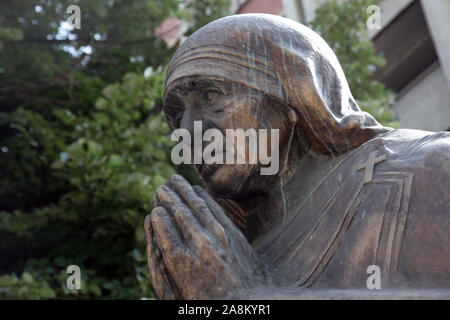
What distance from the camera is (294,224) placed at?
270cm

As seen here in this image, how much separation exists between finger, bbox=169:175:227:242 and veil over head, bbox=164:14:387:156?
0.49 meters

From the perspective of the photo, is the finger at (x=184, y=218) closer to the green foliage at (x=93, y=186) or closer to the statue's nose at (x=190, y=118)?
the statue's nose at (x=190, y=118)

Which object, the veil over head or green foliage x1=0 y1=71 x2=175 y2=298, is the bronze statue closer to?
the veil over head

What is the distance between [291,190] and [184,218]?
0.58 meters

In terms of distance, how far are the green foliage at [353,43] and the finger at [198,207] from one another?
4257mm

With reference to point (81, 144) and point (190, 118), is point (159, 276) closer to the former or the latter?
point (190, 118)

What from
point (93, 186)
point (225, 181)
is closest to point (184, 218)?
point (225, 181)

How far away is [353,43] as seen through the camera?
6902 mm

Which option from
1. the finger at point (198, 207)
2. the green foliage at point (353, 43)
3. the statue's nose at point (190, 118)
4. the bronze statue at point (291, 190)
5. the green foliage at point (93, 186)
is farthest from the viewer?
the green foliage at point (353, 43)

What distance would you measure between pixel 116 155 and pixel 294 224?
3.03 meters

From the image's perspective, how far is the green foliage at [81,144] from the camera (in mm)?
5359

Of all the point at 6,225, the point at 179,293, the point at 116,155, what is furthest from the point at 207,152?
the point at 6,225

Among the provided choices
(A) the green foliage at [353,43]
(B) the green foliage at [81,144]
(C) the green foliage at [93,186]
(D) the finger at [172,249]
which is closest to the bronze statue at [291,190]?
(D) the finger at [172,249]

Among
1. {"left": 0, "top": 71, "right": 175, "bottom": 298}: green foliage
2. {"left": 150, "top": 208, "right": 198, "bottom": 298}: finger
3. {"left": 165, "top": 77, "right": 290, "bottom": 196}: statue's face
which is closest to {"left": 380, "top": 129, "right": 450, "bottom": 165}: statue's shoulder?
{"left": 165, "top": 77, "right": 290, "bottom": 196}: statue's face
